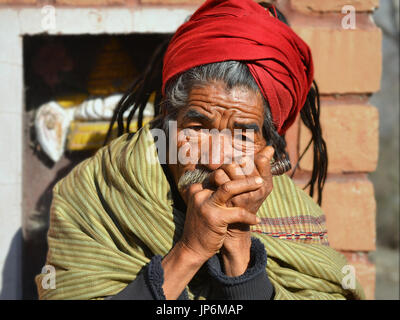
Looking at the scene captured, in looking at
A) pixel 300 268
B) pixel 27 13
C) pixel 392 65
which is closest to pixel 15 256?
pixel 27 13

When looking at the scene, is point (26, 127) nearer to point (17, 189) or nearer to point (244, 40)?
point (17, 189)

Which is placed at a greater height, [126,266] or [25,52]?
[25,52]

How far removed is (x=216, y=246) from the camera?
50.1 inches

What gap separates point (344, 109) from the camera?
76.5 inches

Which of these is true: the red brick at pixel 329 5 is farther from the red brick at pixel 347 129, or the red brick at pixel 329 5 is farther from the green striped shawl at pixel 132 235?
the green striped shawl at pixel 132 235

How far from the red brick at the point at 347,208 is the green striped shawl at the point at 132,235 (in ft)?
1.34

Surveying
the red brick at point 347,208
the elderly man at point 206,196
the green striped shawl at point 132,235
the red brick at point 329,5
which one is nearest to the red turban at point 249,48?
the elderly man at point 206,196

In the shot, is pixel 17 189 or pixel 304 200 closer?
pixel 304 200

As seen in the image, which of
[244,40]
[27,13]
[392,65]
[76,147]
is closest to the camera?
[244,40]

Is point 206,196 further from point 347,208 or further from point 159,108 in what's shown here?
point 347,208

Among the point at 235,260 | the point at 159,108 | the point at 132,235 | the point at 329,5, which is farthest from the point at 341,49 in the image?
the point at 132,235

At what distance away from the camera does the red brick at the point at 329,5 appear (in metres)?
1.91

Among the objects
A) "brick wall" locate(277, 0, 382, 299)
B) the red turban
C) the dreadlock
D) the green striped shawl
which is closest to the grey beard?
the green striped shawl
